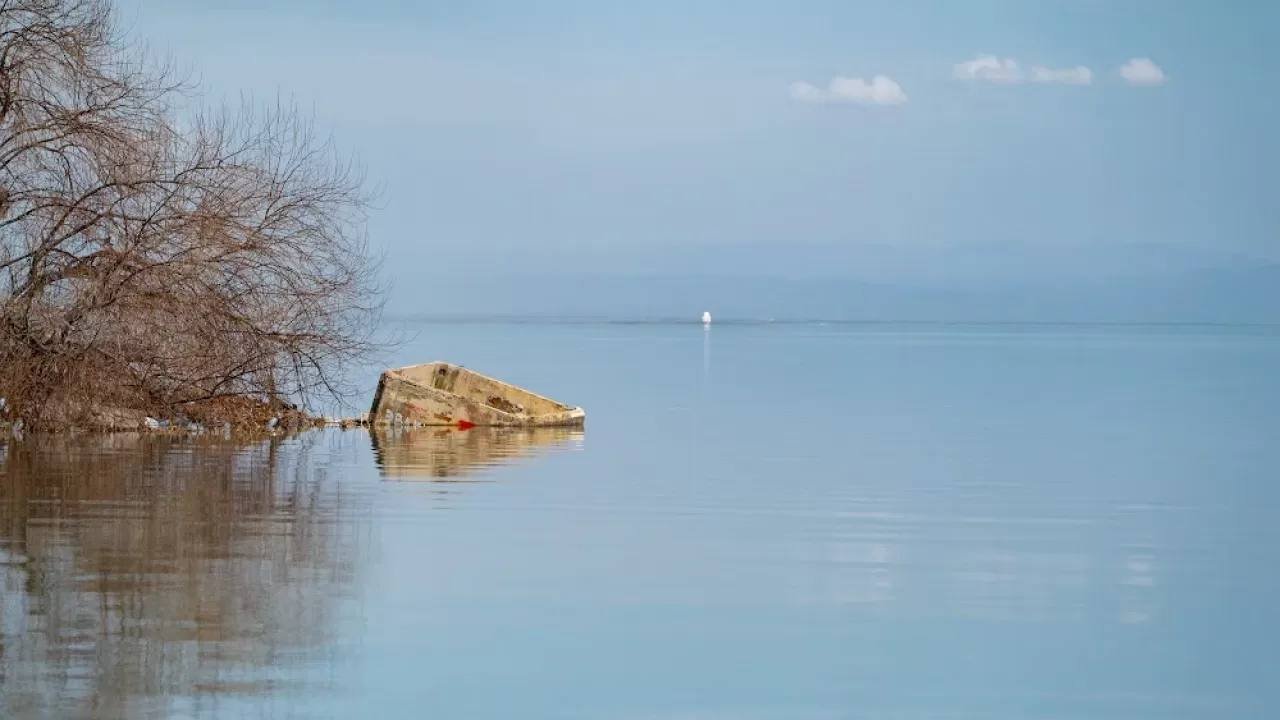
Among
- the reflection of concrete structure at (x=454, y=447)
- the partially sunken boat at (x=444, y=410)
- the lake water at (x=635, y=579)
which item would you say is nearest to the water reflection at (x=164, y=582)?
the lake water at (x=635, y=579)

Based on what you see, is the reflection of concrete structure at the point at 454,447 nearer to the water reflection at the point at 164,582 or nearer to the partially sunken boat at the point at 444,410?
the partially sunken boat at the point at 444,410

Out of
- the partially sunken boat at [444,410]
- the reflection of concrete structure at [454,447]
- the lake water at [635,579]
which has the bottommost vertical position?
the lake water at [635,579]

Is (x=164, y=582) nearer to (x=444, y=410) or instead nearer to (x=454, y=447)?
(x=454, y=447)

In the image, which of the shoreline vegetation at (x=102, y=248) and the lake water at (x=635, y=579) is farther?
the shoreline vegetation at (x=102, y=248)

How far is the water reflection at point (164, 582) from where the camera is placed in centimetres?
962

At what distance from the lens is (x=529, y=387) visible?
47812mm

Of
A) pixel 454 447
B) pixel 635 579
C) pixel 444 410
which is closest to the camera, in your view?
pixel 635 579

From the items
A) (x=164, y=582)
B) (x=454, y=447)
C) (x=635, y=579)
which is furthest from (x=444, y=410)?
(x=164, y=582)

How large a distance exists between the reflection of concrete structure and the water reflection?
1566 mm

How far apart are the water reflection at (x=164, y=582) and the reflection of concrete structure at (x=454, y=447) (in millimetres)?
1566

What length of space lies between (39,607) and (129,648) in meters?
1.55

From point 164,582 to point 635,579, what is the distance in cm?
333

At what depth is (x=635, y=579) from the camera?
14.0 meters

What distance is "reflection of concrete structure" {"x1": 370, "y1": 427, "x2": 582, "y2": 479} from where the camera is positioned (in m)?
23.2
